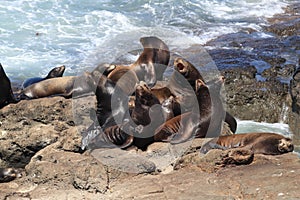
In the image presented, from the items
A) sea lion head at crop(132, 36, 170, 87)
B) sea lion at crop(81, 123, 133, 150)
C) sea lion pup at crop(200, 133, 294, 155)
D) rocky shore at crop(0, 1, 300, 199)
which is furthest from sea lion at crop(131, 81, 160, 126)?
sea lion head at crop(132, 36, 170, 87)

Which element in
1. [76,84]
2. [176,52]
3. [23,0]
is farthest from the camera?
[23,0]

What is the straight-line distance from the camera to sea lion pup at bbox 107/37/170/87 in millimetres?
7453

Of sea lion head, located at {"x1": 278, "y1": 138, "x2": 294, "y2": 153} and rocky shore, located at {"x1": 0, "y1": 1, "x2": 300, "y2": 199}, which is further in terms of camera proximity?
sea lion head, located at {"x1": 278, "y1": 138, "x2": 294, "y2": 153}

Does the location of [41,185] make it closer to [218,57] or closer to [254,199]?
[254,199]

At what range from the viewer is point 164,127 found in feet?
19.4

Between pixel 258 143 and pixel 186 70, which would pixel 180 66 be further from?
pixel 258 143

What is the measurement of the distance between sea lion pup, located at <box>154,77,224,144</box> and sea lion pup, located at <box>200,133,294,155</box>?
0.22 m

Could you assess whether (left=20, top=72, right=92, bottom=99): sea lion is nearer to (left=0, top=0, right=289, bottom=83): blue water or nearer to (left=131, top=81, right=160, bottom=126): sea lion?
(left=131, top=81, right=160, bottom=126): sea lion

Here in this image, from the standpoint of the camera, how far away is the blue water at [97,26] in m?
14.9

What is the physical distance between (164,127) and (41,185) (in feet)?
5.48

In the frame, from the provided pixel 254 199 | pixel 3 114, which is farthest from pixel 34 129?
pixel 254 199

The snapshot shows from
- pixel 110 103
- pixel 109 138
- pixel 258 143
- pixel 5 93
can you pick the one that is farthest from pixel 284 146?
pixel 5 93

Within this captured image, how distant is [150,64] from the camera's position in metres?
7.80

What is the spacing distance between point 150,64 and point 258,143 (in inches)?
101
